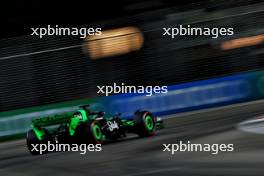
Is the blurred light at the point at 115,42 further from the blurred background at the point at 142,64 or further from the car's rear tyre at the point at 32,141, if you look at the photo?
the car's rear tyre at the point at 32,141

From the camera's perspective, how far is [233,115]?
14469mm

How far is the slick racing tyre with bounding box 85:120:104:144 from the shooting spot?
1126 centimetres

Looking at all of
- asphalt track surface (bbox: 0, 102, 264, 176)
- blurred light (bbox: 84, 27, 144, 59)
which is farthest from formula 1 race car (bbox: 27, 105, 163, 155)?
blurred light (bbox: 84, 27, 144, 59)

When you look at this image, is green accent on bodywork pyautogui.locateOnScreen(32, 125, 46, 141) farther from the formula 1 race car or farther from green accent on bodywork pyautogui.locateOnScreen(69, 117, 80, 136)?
green accent on bodywork pyautogui.locateOnScreen(69, 117, 80, 136)

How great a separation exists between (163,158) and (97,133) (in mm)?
2275

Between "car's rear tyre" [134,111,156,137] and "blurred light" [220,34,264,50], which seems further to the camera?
"blurred light" [220,34,264,50]

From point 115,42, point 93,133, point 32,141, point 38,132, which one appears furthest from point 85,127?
point 115,42

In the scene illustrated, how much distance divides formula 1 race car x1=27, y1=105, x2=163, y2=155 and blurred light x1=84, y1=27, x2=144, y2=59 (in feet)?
17.8

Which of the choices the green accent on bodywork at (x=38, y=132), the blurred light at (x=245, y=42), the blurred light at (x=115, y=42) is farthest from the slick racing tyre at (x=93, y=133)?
the blurred light at (x=245, y=42)

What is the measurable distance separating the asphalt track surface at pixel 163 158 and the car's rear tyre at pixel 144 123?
17 cm

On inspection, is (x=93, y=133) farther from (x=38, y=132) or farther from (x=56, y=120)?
(x=38, y=132)

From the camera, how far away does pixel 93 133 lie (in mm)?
→ 11328

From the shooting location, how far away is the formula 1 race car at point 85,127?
1133 centimetres

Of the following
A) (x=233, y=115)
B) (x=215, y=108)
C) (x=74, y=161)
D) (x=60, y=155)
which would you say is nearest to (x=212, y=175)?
(x=74, y=161)
